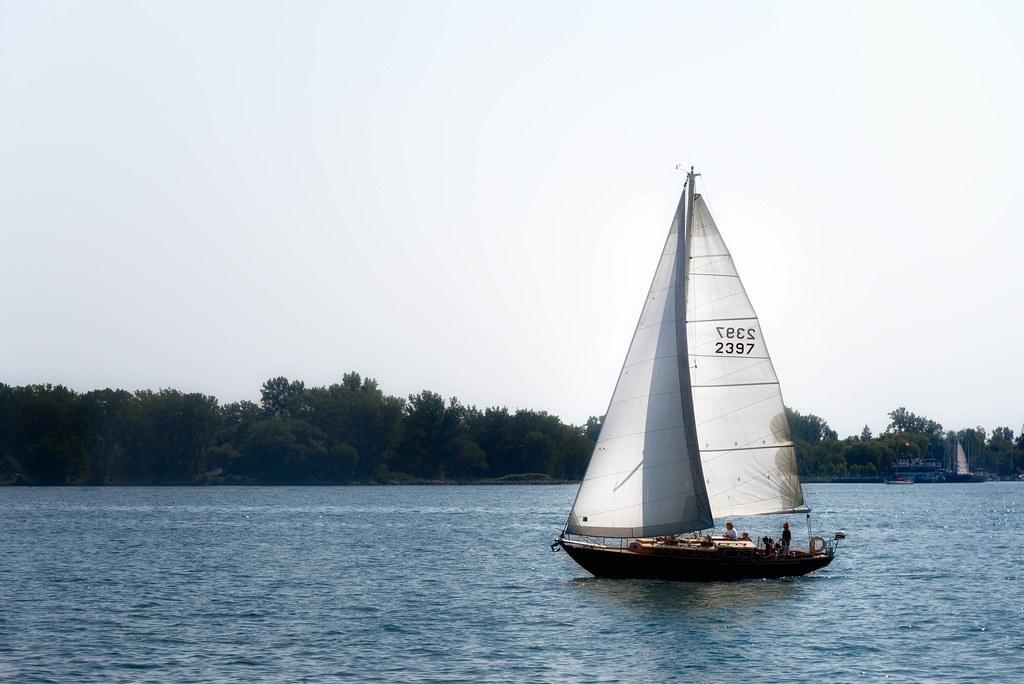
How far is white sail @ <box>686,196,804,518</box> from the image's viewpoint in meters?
48.4

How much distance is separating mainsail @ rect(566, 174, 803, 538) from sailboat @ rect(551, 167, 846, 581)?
0.15 feet

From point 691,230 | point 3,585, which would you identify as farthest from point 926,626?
point 3,585

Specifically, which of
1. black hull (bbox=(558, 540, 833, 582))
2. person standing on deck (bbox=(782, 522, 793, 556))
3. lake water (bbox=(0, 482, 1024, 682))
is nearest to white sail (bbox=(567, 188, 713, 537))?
black hull (bbox=(558, 540, 833, 582))

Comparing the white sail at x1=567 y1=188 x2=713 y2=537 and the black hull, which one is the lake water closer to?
the black hull

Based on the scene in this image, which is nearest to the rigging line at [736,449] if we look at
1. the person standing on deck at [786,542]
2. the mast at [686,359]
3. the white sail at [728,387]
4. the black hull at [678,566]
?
the white sail at [728,387]

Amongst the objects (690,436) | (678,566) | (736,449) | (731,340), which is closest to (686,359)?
(731,340)

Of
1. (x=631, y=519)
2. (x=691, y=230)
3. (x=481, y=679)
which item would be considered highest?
(x=691, y=230)

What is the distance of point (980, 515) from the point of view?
134 meters

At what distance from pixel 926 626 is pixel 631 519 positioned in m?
12.7

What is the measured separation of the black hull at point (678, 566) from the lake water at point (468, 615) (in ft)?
2.32

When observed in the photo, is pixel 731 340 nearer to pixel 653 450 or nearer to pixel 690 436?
pixel 690 436

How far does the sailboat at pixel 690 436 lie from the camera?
156 feet

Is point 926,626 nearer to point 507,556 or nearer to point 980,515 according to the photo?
point 507,556

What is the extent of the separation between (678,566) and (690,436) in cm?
570
